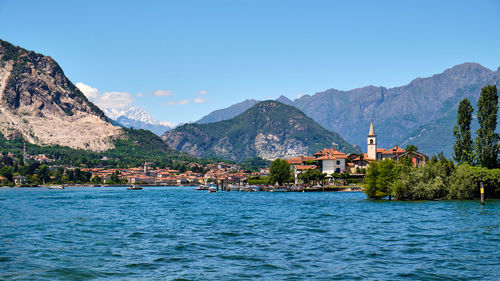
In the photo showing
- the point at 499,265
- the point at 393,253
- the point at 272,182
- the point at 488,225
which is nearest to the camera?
the point at 499,265

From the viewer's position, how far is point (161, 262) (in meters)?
27.2

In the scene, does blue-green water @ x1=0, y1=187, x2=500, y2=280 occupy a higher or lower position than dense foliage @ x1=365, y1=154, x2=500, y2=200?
lower

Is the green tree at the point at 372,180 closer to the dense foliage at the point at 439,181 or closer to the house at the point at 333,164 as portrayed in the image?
the dense foliage at the point at 439,181

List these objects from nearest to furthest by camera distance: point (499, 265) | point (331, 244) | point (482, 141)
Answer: point (499, 265) < point (331, 244) < point (482, 141)

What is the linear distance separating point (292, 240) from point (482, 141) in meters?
57.2

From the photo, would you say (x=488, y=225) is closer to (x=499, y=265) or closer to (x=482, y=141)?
(x=499, y=265)

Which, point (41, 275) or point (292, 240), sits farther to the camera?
point (292, 240)

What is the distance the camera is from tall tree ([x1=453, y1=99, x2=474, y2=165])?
84.3m

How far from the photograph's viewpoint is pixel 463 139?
3401 inches

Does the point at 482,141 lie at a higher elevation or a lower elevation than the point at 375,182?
higher

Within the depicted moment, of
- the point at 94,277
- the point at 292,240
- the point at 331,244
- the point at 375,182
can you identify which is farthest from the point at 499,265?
the point at 375,182

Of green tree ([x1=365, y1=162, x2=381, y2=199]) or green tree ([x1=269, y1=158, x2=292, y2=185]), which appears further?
green tree ([x1=269, y1=158, x2=292, y2=185])

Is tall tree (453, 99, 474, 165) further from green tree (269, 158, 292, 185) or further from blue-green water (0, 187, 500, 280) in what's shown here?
green tree (269, 158, 292, 185)

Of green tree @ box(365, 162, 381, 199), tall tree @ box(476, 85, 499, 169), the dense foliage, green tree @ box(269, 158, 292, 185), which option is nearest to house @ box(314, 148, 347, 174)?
green tree @ box(269, 158, 292, 185)
